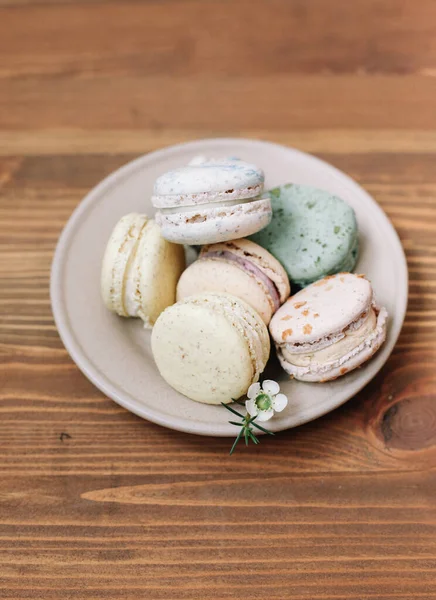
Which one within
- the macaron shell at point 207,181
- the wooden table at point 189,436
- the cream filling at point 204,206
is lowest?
the wooden table at point 189,436

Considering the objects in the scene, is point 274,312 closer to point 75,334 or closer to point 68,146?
point 75,334

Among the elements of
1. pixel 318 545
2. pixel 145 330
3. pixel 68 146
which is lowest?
pixel 318 545

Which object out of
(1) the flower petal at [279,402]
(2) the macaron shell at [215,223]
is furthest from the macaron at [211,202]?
(1) the flower petal at [279,402]

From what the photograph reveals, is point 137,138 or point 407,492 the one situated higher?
point 137,138

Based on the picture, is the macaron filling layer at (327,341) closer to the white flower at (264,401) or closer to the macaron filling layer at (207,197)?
the white flower at (264,401)

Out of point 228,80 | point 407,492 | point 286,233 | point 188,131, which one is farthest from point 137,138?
point 407,492

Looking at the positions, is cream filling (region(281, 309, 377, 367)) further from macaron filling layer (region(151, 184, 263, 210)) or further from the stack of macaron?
macaron filling layer (region(151, 184, 263, 210))

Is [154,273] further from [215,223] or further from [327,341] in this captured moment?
[327,341]
